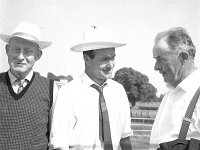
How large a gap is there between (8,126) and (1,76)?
728mm

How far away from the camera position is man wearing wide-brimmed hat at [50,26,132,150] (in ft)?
12.4

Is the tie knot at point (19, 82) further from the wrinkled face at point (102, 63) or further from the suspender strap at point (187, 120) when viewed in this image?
the suspender strap at point (187, 120)

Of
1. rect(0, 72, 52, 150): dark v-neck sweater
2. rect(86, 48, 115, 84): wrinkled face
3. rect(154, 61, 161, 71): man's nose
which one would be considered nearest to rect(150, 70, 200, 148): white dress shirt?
rect(154, 61, 161, 71): man's nose

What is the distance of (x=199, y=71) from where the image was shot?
323 cm

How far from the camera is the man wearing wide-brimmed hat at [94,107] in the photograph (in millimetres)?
3779

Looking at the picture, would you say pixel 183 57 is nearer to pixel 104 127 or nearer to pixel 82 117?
pixel 104 127

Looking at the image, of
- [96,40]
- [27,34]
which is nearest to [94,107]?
[96,40]

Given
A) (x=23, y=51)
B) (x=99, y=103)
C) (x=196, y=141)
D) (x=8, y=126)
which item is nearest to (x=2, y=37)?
(x=23, y=51)

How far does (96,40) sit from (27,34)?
915mm

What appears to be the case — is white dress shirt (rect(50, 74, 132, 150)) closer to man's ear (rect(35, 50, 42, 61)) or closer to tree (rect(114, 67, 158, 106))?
man's ear (rect(35, 50, 42, 61))

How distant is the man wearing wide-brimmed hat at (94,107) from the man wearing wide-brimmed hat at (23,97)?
0.19 m

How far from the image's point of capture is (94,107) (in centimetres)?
395

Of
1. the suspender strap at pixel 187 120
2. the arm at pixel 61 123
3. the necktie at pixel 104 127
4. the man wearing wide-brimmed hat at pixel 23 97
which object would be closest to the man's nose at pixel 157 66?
the suspender strap at pixel 187 120

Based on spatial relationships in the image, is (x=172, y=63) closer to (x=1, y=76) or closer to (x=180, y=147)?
(x=180, y=147)
